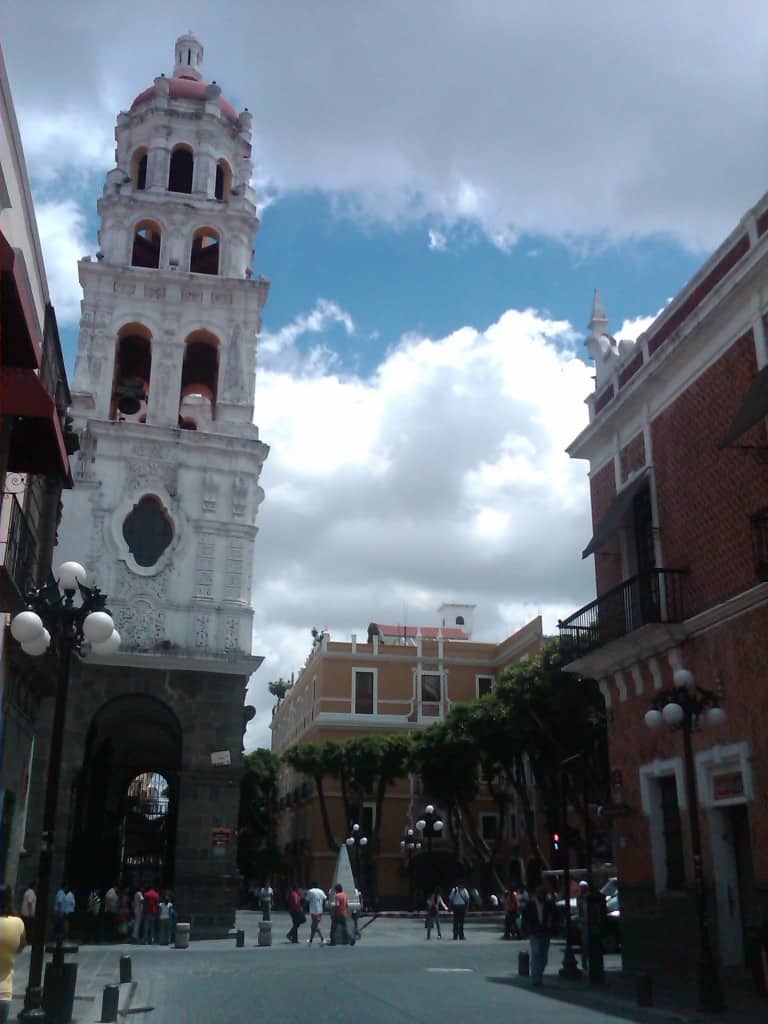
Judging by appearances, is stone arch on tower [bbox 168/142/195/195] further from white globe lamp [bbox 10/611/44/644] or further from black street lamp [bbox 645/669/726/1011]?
black street lamp [bbox 645/669/726/1011]

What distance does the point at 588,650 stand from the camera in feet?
58.1

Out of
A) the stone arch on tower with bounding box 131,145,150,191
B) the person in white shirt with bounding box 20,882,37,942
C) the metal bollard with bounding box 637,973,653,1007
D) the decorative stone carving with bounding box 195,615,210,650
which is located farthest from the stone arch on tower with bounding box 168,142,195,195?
the metal bollard with bounding box 637,973,653,1007

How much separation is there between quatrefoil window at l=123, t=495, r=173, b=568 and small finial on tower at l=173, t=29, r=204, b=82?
1650 centimetres

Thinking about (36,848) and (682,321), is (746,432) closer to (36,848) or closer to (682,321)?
(682,321)

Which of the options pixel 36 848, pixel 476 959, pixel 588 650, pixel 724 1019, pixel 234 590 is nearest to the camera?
pixel 724 1019

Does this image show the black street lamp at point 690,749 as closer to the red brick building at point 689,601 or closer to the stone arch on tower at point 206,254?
the red brick building at point 689,601

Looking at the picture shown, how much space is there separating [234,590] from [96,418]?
21.5 ft

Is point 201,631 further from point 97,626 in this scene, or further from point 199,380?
point 97,626

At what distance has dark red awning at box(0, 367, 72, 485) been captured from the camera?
439 inches

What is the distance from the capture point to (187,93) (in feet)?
114

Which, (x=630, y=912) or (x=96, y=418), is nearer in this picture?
(x=630, y=912)

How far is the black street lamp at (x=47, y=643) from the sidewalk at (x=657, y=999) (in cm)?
683

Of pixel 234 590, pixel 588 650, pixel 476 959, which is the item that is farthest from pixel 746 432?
pixel 234 590

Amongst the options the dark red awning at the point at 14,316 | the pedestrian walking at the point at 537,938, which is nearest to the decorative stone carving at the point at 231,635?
the pedestrian walking at the point at 537,938
